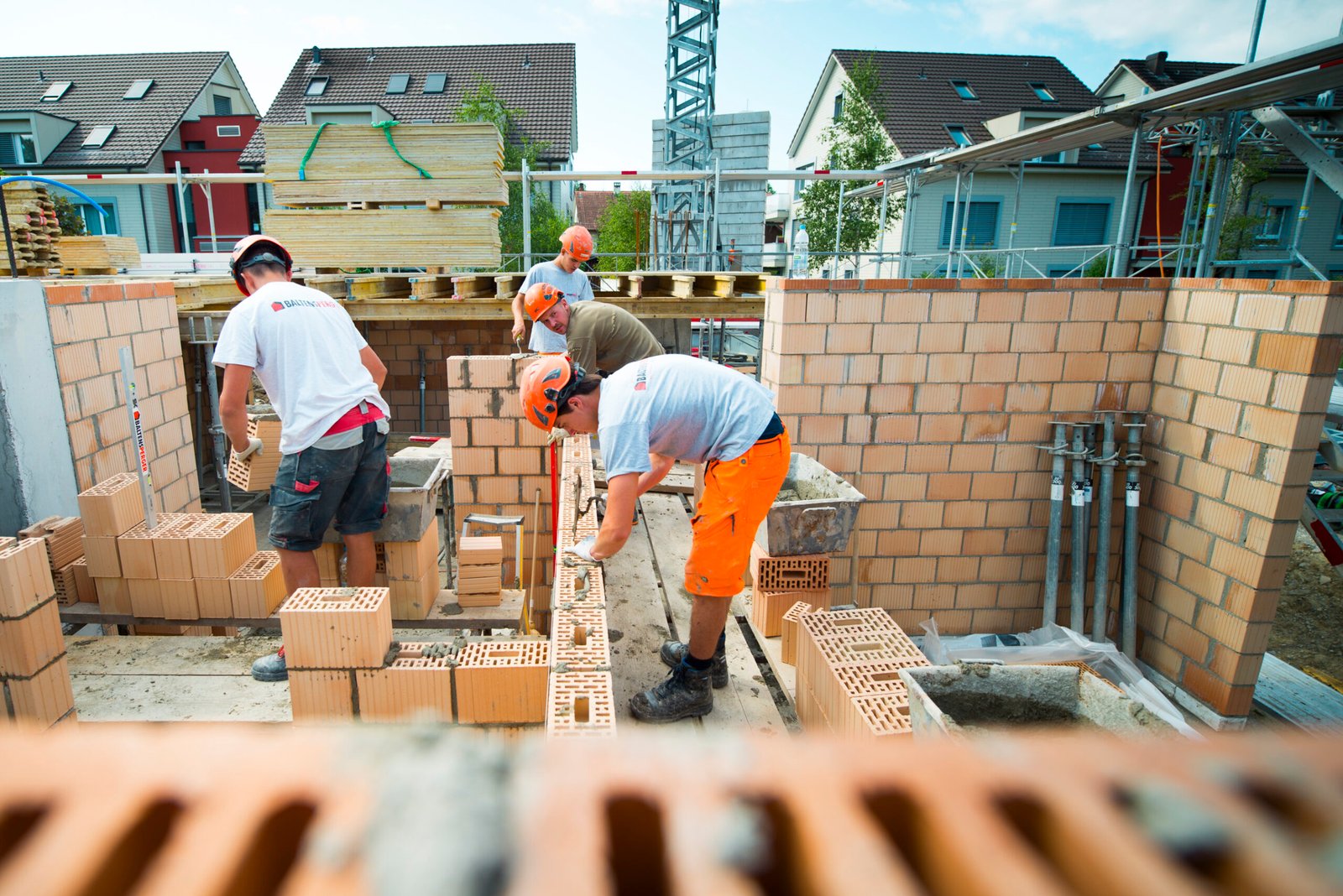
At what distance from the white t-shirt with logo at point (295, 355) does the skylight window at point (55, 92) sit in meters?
31.8

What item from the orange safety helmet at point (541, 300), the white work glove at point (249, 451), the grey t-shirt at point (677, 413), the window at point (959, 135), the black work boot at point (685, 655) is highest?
the window at point (959, 135)

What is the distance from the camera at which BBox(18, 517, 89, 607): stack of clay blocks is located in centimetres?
416

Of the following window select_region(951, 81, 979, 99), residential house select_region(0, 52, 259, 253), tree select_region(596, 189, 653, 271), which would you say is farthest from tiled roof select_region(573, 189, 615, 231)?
window select_region(951, 81, 979, 99)

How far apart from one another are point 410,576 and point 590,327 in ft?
7.00

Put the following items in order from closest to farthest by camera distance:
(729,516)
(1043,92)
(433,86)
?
(729,516), (1043,92), (433,86)

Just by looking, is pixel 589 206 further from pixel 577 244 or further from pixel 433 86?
pixel 577 244

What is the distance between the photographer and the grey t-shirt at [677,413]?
3.04 metres

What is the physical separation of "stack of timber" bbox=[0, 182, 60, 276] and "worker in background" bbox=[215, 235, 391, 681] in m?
4.91

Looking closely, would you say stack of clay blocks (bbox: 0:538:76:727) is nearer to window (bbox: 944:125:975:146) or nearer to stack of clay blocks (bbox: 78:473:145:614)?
stack of clay blocks (bbox: 78:473:145:614)

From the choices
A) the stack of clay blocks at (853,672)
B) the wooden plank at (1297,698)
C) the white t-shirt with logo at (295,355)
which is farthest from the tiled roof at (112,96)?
the wooden plank at (1297,698)

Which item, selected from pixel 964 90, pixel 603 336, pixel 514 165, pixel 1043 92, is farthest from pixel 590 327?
pixel 1043 92

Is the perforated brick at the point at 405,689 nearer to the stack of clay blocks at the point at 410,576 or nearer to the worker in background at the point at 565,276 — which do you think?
the stack of clay blocks at the point at 410,576

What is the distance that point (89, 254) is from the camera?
902 cm

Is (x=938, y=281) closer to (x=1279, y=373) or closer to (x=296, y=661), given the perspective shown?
(x=1279, y=373)
